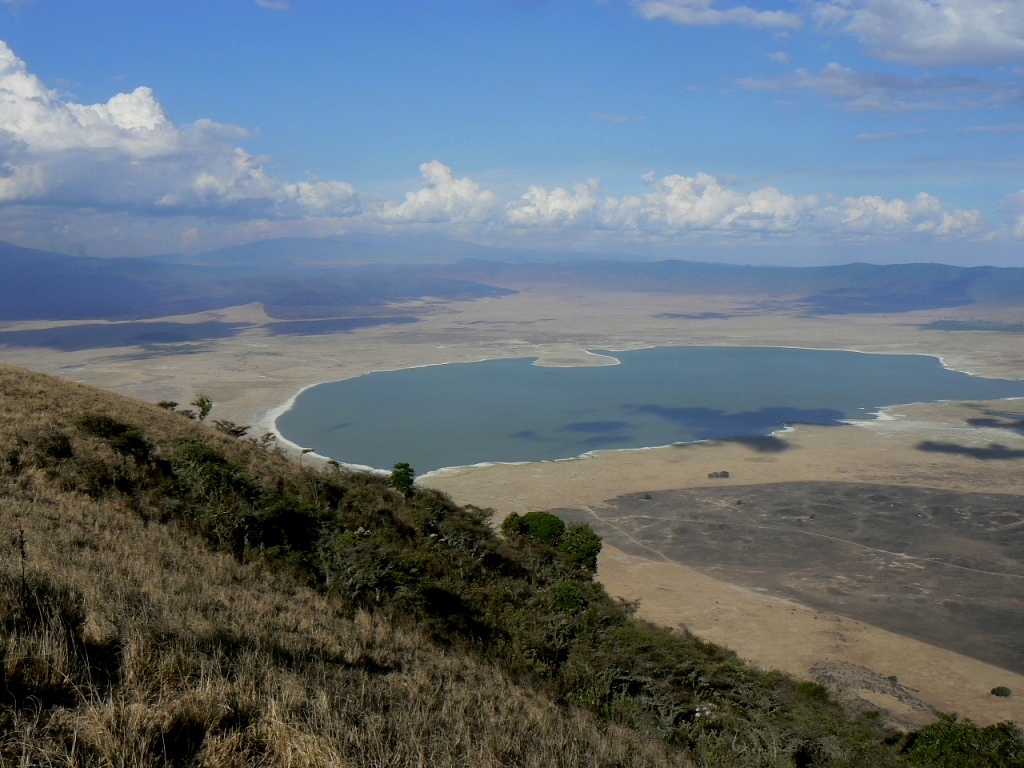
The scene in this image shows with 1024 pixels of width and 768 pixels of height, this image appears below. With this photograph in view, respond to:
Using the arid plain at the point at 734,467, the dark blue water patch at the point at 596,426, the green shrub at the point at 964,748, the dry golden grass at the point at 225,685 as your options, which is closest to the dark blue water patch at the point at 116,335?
the arid plain at the point at 734,467

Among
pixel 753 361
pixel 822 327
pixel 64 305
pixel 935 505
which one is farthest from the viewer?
pixel 64 305

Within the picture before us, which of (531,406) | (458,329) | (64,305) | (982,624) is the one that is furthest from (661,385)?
(64,305)

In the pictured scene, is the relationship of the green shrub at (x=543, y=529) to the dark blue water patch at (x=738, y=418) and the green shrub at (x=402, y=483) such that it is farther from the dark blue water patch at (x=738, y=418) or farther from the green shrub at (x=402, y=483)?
the dark blue water patch at (x=738, y=418)

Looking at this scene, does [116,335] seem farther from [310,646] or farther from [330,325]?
[310,646]

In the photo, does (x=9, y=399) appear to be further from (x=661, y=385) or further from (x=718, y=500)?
(x=661, y=385)

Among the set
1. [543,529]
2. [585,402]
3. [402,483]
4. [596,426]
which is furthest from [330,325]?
[543,529]

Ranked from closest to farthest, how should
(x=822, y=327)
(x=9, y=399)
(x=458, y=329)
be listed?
1. (x=9, y=399)
2. (x=458, y=329)
3. (x=822, y=327)
